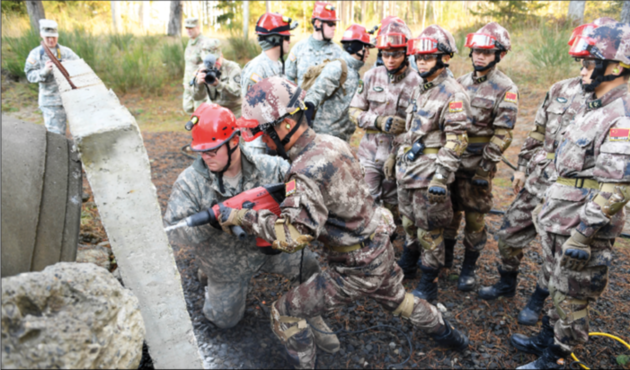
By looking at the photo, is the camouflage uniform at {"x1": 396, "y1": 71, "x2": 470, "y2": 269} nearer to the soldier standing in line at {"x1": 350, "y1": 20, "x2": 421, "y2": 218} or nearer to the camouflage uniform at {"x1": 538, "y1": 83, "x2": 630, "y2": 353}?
the soldier standing in line at {"x1": 350, "y1": 20, "x2": 421, "y2": 218}

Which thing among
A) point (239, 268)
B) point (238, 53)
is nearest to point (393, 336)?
point (239, 268)

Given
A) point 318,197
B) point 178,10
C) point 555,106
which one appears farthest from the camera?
point 178,10

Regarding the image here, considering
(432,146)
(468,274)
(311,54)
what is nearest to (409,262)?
(468,274)

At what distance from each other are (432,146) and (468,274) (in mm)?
1437

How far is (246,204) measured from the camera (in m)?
2.73

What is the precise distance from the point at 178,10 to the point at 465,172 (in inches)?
619

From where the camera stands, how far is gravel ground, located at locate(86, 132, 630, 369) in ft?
10.6

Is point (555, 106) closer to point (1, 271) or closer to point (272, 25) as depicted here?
point (272, 25)

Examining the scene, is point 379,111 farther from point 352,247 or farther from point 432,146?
point 352,247

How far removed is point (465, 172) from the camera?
4.29 metres

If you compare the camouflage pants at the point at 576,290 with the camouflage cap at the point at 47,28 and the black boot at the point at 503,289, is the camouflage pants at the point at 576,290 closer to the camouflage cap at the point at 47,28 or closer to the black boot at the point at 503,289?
the black boot at the point at 503,289

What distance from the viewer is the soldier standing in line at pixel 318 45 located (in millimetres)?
5324

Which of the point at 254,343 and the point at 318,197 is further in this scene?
the point at 254,343

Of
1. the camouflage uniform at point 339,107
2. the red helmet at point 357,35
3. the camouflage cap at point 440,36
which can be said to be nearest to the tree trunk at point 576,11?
the red helmet at point 357,35
